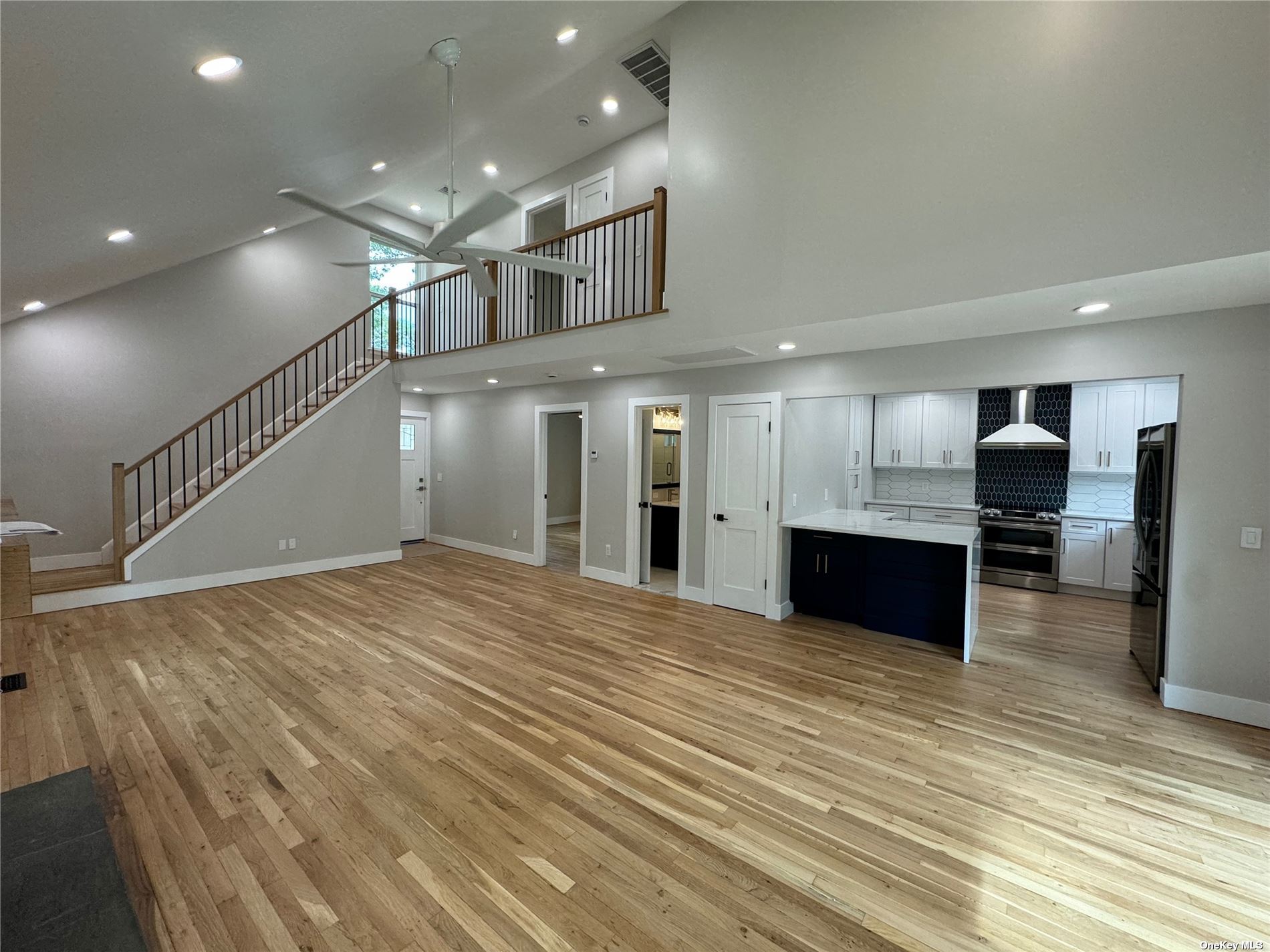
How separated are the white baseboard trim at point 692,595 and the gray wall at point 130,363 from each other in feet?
16.8

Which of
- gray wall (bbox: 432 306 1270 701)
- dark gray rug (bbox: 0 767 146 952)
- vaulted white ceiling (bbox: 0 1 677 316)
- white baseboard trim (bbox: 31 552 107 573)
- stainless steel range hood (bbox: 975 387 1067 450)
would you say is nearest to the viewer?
dark gray rug (bbox: 0 767 146 952)

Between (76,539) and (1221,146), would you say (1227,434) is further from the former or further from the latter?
(76,539)

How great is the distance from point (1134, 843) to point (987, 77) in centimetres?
363

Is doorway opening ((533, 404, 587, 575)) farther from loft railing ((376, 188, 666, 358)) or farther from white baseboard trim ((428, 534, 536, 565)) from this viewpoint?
loft railing ((376, 188, 666, 358))

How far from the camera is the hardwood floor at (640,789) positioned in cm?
Answer: 182

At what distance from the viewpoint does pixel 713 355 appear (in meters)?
4.74

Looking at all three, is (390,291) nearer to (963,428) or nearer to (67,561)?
(67,561)

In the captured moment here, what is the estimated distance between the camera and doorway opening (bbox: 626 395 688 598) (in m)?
5.87

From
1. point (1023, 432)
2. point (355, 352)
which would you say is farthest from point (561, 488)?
point (1023, 432)

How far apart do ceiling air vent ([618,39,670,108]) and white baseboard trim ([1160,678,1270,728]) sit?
5.63m

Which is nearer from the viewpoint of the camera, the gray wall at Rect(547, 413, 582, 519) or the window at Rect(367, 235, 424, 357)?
the window at Rect(367, 235, 424, 357)

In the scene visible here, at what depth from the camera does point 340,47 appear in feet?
8.50

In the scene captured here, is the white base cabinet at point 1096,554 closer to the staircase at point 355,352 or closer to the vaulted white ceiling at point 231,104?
the staircase at point 355,352

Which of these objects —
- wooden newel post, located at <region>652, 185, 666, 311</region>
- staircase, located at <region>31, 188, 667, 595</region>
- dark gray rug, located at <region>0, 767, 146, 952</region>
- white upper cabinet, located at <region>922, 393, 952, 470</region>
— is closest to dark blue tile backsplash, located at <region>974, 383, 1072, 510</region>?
white upper cabinet, located at <region>922, 393, 952, 470</region>
